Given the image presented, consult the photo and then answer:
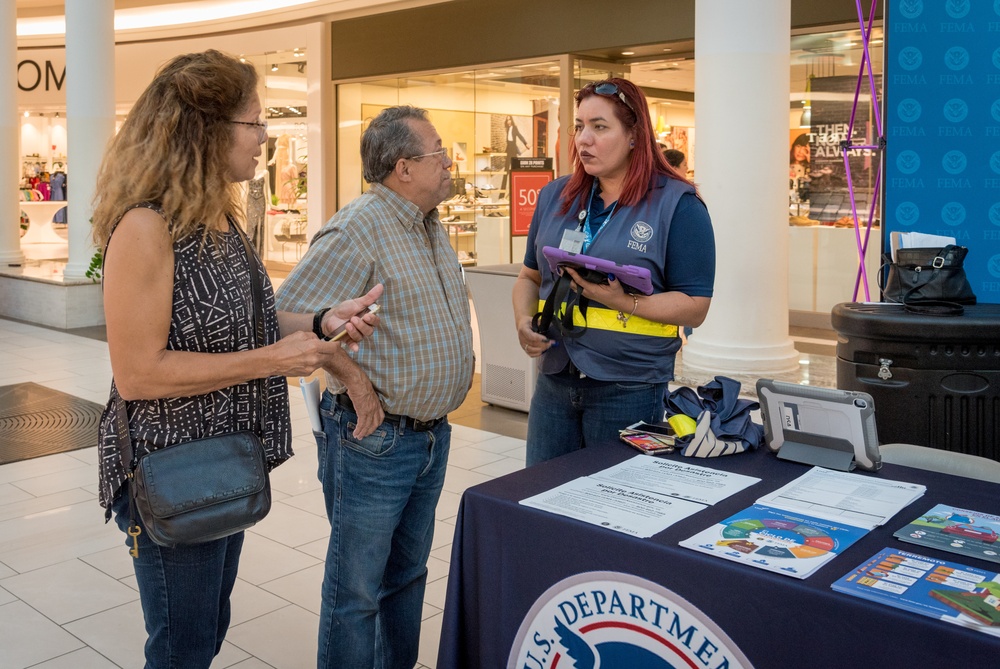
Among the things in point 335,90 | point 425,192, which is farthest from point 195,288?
point 335,90

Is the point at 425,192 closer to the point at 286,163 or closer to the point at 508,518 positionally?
the point at 508,518

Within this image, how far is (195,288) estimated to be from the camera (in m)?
1.79

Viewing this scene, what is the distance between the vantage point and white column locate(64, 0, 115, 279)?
31.6 ft

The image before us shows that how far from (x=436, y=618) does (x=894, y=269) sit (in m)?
2.09

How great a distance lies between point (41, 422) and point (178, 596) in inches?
185

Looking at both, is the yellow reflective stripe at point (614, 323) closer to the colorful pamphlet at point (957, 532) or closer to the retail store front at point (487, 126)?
the colorful pamphlet at point (957, 532)

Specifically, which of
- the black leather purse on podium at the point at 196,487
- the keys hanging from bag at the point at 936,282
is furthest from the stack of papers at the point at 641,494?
the keys hanging from bag at the point at 936,282

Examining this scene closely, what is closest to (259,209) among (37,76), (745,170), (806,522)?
(37,76)

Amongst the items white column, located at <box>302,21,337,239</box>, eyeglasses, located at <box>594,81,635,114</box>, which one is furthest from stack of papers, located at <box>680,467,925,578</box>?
white column, located at <box>302,21,337,239</box>

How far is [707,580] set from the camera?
166cm

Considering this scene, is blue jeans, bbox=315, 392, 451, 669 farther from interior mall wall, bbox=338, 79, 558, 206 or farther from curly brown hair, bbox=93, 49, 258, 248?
interior mall wall, bbox=338, 79, 558, 206

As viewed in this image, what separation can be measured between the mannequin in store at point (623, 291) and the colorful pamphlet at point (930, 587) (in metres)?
0.90

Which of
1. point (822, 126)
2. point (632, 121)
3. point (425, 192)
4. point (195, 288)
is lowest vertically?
point (195, 288)

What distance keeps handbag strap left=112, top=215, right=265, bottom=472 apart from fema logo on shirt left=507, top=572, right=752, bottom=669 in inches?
26.6
